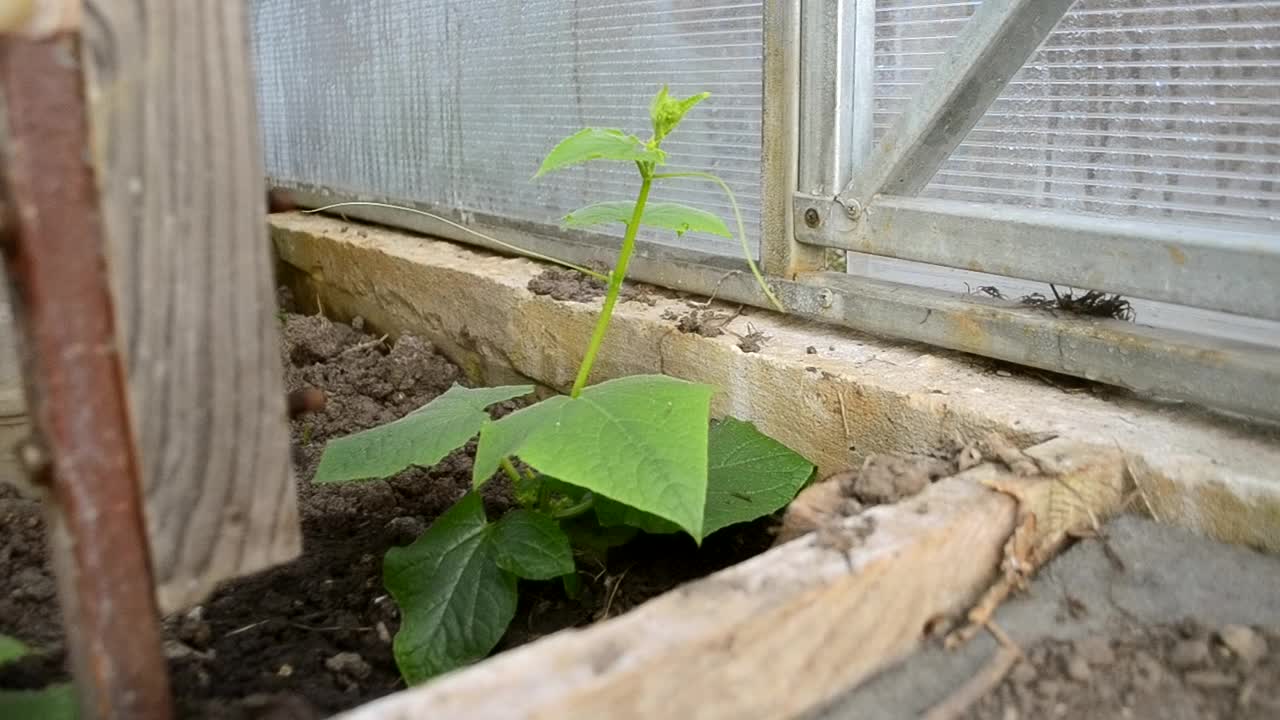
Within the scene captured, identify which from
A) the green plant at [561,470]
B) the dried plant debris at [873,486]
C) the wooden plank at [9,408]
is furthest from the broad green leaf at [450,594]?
A: the wooden plank at [9,408]

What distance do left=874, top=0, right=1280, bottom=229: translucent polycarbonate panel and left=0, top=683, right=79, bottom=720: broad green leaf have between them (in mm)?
1116

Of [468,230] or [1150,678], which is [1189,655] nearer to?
[1150,678]

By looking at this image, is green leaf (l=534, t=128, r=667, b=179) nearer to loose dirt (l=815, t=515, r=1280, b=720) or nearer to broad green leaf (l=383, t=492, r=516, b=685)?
broad green leaf (l=383, t=492, r=516, b=685)

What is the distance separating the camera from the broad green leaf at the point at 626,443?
3.13ft

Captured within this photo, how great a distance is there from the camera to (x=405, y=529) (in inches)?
60.4

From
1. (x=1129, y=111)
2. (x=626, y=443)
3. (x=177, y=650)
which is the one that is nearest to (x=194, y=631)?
(x=177, y=650)

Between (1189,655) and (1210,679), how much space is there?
0.09ft

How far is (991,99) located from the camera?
4.32 feet

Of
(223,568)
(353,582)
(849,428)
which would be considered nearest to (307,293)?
(353,582)

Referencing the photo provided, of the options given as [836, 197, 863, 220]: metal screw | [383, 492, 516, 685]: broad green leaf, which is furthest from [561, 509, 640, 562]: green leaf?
[836, 197, 863, 220]: metal screw

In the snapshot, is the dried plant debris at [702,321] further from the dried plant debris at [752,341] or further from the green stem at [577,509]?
the green stem at [577,509]

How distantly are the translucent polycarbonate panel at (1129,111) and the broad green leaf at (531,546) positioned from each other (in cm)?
66

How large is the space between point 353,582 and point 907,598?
80 cm

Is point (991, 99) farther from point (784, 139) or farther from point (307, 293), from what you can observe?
point (307, 293)
